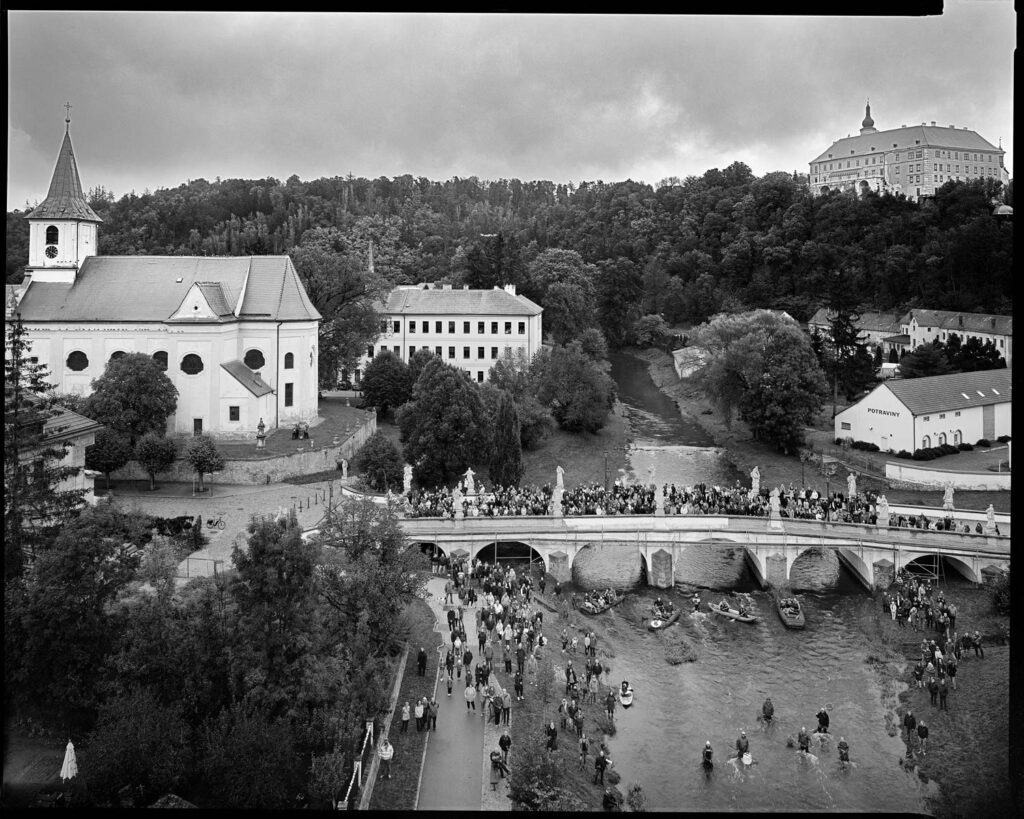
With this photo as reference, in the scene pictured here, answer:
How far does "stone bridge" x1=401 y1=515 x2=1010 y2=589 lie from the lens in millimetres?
27906

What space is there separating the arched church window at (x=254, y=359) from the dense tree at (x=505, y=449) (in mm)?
10189

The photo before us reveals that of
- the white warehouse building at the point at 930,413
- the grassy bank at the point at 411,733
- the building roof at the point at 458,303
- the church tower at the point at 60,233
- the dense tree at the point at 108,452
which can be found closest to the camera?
the grassy bank at the point at 411,733

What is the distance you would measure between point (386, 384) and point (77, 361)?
46.6 ft

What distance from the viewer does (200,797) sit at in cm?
1384

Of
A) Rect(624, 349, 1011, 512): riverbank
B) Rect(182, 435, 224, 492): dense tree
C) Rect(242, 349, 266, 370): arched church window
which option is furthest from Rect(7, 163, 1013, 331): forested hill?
Rect(182, 435, 224, 492): dense tree

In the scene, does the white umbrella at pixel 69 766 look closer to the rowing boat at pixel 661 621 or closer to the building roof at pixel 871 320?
the rowing boat at pixel 661 621

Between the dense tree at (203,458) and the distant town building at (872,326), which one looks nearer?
the dense tree at (203,458)

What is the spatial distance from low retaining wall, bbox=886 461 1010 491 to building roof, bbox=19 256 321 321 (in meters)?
24.4

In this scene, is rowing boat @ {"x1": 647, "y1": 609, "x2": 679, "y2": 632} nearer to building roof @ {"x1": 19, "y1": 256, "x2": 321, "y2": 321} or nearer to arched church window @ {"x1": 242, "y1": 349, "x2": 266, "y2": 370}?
arched church window @ {"x1": 242, "y1": 349, "x2": 266, "y2": 370}

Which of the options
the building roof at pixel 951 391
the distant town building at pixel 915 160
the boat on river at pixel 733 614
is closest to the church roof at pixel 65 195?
the boat on river at pixel 733 614

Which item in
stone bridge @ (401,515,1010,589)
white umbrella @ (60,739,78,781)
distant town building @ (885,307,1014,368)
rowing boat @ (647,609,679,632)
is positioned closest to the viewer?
white umbrella @ (60,739,78,781)

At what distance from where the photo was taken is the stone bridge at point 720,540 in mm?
27906

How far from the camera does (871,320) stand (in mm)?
69188

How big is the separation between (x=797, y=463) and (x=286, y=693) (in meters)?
31.1
